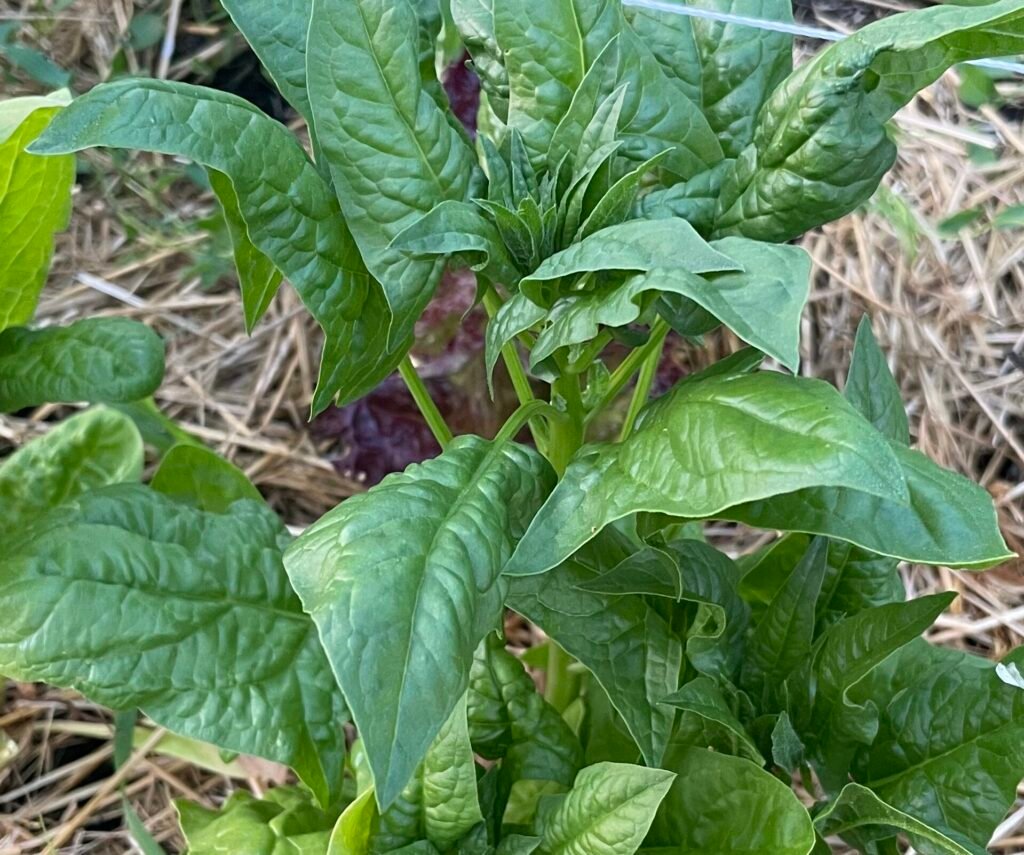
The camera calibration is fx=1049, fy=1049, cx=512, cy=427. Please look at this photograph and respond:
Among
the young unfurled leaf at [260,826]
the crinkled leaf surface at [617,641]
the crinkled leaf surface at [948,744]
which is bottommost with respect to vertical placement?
the young unfurled leaf at [260,826]

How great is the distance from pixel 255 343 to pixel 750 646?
103cm

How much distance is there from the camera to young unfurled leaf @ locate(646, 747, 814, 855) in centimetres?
72

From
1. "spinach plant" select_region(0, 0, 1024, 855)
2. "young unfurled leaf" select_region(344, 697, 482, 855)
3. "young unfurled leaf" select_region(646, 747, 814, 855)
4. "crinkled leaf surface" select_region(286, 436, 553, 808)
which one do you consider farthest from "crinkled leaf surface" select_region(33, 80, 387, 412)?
"young unfurled leaf" select_region(646, 747, 814, 855)

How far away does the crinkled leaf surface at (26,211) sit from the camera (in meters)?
0.84

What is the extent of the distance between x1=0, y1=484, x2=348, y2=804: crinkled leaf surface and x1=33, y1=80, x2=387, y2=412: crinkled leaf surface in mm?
173

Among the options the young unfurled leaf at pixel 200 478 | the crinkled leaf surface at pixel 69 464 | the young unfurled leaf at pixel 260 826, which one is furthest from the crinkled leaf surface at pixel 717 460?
the crinkled leaf surface at pixel 69 464

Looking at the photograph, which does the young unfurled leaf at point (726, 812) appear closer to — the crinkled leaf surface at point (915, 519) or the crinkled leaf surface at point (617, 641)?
the crinkled leaf surface at point (617, 641)

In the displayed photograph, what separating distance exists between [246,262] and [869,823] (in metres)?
0.63

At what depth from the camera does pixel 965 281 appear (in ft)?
5.19

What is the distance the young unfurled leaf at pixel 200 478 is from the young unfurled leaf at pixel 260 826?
0.28m

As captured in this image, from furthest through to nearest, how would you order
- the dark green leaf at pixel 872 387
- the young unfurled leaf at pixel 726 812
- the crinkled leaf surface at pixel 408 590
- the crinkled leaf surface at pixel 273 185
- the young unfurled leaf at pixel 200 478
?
the young unfurled leaf at pixel 200 478 → the dark green leaf at pixel 872 387 → the young unfurled leaf at pixel 726 812 → the crinkled leaf surface at pixel 273 185 → the crinkled leaf surface at pixel 408 590

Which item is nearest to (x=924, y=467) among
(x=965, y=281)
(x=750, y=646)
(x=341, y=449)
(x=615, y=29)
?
(x=750, y=646)

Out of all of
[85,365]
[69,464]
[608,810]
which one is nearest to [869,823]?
[608,810]

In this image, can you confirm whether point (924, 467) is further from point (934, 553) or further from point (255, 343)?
point (255, 343)
